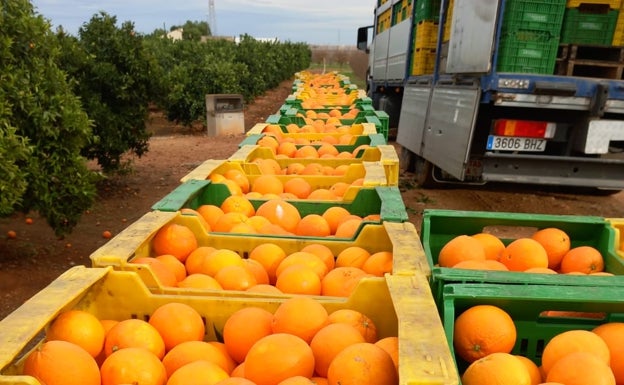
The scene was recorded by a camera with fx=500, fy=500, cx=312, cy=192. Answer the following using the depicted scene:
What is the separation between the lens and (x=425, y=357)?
1.29 m

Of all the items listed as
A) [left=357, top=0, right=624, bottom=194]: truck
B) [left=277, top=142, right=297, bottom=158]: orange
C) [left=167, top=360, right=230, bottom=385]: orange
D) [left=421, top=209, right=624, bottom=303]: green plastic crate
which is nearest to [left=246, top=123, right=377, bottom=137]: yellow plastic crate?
[left=277, top=142, right=297, bottom=158]: orange

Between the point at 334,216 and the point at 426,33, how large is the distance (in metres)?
6.59

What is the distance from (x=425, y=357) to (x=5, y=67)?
4.91m

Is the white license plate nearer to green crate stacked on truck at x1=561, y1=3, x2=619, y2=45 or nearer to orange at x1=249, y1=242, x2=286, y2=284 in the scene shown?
green crate stacked on truck at x1=561, y1=3, x2=619, y2=45

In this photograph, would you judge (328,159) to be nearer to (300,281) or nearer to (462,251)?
(462,251)

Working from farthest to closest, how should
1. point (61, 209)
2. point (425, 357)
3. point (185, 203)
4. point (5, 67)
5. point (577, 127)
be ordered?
point (577, 127) < point (61, 209) < point (5, 67) < point (185, 203) < point (425, 357)

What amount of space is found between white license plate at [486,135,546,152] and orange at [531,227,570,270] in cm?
370

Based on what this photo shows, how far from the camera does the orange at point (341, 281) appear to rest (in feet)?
6.63

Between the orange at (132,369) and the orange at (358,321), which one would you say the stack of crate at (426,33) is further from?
the orange at (132,369)

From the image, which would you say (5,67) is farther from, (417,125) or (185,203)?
(417,125)

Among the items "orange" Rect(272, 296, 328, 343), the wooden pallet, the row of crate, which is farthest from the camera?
the wooden pallet

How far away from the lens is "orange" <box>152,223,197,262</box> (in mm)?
2322

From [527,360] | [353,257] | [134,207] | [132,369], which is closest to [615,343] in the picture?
[527,360]

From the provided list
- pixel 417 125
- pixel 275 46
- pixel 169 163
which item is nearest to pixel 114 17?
pixel 169 163
